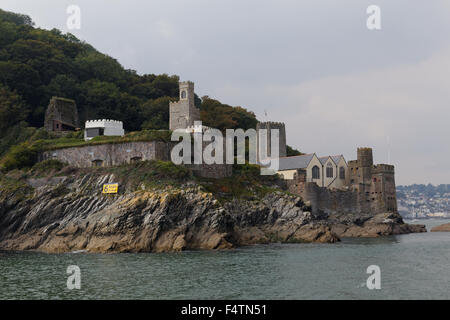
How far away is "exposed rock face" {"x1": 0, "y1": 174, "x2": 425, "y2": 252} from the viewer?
48.5 m

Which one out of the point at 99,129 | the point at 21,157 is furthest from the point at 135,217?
the point at 21,157

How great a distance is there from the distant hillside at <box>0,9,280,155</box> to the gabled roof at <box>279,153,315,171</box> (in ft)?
43.4

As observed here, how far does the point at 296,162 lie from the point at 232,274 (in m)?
45.8

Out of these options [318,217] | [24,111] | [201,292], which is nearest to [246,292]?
[201,292]

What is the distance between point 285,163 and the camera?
7894cm

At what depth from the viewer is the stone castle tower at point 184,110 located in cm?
7179

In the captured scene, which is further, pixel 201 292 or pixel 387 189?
pixel 387 189

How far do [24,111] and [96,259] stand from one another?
125 feet

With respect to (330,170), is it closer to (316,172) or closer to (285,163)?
(316,172)

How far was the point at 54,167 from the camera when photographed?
199ft

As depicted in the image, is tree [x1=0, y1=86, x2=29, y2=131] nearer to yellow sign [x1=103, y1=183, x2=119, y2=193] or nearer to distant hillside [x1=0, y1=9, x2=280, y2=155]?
distant hillside [x1=0, y1=9, x2=280, y2=155]
